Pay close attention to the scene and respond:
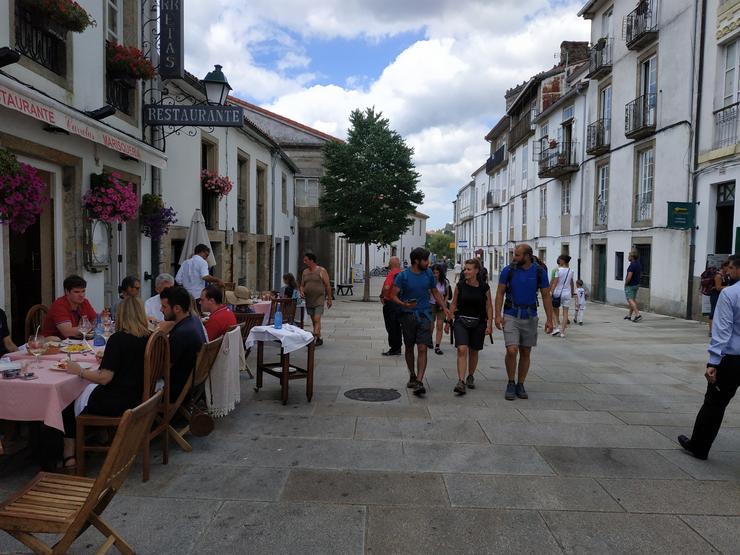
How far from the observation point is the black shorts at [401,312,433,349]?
6.59 metres

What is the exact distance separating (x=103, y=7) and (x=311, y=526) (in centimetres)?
821

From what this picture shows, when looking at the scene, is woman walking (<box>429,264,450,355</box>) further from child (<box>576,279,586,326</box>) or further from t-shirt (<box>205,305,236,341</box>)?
child (<box>576,279,586,326</box>)

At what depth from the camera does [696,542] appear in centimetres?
323

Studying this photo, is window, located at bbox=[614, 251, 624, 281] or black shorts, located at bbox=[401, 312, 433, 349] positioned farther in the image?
window, located at bbox=[614, 251, 624, 281]

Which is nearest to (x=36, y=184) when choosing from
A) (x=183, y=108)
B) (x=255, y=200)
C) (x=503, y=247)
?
(x=183, y=108)

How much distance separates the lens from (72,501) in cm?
279

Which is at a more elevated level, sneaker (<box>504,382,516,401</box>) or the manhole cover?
sneaker (<box>504,382,516,401</box>)

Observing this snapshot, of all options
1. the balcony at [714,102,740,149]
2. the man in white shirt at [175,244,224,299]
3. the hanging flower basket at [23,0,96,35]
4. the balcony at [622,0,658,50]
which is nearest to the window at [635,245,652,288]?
the balcony at [714,102,740,149]

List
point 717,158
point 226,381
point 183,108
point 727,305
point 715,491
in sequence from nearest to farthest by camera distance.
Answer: point 715,491, point 727,305, point 226,381, point 183,108, point 717,158

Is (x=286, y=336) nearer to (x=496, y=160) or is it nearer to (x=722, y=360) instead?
(x=722, y=360)

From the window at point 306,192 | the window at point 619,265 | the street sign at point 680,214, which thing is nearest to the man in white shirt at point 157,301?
the street sign at point 680,214

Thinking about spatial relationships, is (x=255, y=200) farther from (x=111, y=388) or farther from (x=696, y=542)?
(x=696, y=542)

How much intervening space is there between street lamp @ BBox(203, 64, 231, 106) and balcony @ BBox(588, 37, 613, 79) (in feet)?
50.4

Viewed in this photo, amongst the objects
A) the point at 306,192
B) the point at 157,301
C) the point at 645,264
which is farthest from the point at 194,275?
the point at 306,192
